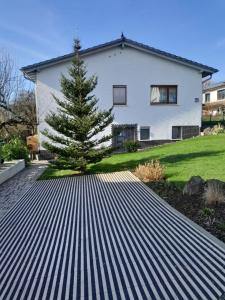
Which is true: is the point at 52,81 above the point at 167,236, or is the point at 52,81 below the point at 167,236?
above

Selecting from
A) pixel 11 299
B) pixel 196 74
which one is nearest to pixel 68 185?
pixel 11 299

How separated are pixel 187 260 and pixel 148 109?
17878mm

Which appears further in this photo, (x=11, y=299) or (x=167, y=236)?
(x=167, y=236)

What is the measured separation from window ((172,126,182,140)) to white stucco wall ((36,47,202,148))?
0.32 metres

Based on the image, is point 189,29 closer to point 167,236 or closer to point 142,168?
point 142,168

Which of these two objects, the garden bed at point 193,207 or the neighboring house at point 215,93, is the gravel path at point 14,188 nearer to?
the garden bed at point 193,207

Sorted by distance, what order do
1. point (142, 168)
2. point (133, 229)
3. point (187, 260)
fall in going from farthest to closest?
point (142, 168) < point (133, 229) < point (187, 260)

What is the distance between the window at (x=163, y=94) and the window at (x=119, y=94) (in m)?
1.98

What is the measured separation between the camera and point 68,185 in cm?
1059

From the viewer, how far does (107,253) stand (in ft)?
15.4

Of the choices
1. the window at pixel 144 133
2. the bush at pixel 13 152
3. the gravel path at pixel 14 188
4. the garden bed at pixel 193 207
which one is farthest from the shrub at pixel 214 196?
the window at pixel 144 133

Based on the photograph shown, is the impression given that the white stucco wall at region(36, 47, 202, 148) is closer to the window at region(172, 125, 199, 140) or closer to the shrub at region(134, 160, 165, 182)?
the window at region(172, 125, 199, 140)

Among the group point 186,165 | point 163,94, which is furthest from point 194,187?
point 163,94

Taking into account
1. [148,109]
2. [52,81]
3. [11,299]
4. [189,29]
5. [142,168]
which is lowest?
[11,299]
